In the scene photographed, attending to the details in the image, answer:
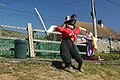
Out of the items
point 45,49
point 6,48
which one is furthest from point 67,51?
point 45,49

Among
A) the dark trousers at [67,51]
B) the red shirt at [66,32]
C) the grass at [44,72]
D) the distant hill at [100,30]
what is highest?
the distant hill at [100,30]

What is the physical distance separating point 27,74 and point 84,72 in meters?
2.08

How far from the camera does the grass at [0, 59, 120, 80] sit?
677 centimetres

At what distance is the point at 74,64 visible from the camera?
28.9 feet

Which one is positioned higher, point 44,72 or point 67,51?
point 67,51

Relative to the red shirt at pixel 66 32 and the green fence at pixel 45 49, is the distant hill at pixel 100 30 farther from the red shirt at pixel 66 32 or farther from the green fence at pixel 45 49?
the red shirt at pixel 66 32

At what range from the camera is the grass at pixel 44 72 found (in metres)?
6.77

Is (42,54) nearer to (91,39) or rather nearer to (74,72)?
(91,39)

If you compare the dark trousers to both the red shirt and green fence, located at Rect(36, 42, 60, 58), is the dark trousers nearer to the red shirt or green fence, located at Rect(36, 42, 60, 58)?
the red shirt

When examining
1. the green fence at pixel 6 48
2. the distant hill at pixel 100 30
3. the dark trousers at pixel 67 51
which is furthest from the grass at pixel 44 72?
the distant hill at pixel 100 30

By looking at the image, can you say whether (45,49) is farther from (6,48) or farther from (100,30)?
(100,30)

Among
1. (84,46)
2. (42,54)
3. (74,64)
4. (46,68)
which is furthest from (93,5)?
(46,68)

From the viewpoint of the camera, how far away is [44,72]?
7.38 metres

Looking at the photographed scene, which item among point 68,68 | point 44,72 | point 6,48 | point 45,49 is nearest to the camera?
point 44,72
